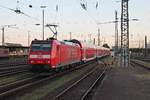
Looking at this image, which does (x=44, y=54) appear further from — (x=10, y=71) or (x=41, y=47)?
(x=10, y=71)

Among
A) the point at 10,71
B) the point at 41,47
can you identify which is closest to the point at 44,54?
the point at 41,47

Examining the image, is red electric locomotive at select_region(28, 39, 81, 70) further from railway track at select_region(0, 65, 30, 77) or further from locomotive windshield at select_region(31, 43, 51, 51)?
railway track at select_region(0, 65, 30, 77)

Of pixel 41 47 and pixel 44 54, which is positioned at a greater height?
pixel 41 47

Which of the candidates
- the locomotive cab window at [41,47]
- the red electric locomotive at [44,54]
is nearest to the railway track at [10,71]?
the red electric locomotive at [44,54]

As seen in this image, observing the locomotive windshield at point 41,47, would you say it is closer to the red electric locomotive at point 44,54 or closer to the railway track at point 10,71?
the red electric locomotive at point 44,54

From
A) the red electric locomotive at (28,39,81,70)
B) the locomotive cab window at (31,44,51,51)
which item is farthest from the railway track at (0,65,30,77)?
the locomotive cab window at (31,44,51,51)

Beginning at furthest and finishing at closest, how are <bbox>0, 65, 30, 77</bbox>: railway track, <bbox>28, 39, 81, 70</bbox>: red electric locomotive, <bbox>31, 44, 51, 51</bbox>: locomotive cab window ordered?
<bbox>0, 65, 30, 77</bbox>: railway track → <bbox>31, 44, 51, 51</bbox>: locomotive cab window → <bbox>28, 39, 81, 70</bbox>: red electric locomotive

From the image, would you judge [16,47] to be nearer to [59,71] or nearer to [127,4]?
[127,4]

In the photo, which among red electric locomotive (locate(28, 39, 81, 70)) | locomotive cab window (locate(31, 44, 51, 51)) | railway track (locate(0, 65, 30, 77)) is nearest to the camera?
red electric locomotive (locate(28, 39, 81, 70))

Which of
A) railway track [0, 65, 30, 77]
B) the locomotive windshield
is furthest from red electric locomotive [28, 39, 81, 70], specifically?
railway track [0, 65, 30, 77]

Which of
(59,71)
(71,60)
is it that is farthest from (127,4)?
(59,71)

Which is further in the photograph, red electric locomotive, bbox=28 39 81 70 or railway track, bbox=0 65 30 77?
railway track, bbox=0 65 30 77

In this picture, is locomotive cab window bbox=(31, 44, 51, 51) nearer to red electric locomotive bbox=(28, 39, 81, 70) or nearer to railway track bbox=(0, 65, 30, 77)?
red electric locomotive bbox=(28, 39, 81, 70)

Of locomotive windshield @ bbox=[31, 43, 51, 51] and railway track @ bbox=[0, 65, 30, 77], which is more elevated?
locomotive windshield @ bbox=[31, 43, 51, 51]
